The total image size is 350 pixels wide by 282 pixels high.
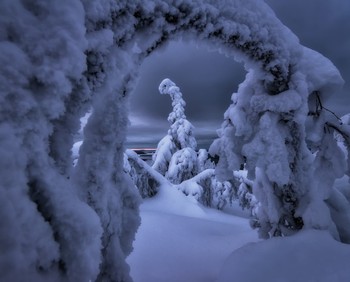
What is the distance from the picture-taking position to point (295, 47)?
2.92 meters

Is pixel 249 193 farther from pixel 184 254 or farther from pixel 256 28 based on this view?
pixel 256 28

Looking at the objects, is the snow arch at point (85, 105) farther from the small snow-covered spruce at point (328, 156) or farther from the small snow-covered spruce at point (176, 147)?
the small snow-covered spruce at point (176, 147)

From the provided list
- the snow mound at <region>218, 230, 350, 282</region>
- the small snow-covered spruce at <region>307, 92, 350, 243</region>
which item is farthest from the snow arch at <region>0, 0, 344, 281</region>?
the snow mound at <region>218, 230, 350, 282</region>

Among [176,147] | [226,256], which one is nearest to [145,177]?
[176,147]

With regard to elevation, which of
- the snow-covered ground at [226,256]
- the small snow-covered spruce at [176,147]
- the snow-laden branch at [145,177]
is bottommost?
the snow-covered ground at [226,256]

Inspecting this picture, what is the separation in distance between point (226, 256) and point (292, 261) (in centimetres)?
134

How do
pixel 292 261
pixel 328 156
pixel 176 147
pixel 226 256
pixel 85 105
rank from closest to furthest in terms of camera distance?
pixel 85 105 → pixel 292 261 → pixel 328 156 → pixel 226 256 → pixel 176 147

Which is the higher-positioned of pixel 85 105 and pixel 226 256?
pixel 85 105

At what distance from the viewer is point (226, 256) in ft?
11.3

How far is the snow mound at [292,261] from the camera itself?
2.07m

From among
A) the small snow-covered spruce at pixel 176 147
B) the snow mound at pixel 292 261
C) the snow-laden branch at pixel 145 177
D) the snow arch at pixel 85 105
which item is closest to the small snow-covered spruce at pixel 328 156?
the snow arch at pixel 85 105

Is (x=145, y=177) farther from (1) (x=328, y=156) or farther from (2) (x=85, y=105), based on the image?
(2) (x=85, y=105)

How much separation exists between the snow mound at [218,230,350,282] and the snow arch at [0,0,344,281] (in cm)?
69

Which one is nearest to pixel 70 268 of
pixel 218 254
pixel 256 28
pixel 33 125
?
→ pixel 33 125
